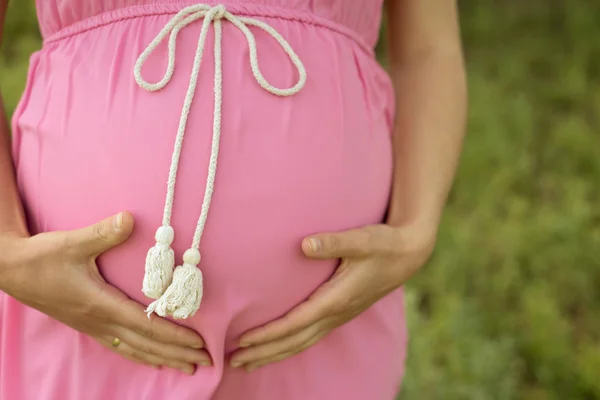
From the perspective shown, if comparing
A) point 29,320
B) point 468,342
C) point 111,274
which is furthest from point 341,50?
point 468,342

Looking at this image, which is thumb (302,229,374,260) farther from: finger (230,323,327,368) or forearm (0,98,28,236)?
forearm (0,98,28,236)

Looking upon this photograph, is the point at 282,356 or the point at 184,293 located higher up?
the point at 184,293

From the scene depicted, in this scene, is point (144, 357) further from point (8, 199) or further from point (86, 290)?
point (8, 199)

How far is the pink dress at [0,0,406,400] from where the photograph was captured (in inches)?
27.2

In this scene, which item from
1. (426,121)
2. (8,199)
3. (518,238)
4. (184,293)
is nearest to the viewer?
(184,293)

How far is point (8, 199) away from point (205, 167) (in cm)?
26

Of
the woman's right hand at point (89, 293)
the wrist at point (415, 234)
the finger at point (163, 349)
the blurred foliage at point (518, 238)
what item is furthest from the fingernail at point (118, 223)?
the blurred foliage at point (518, 238)

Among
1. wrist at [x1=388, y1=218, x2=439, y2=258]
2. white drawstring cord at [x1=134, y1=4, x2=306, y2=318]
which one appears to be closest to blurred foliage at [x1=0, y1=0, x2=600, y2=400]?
wrist at [x1=388, y1=218, x2=439, y2=258]

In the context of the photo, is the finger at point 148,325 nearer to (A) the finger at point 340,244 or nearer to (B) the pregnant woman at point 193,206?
(B) the pregnant woman at point 193,206

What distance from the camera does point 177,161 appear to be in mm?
673

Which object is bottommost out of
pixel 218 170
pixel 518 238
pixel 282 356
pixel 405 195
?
pixel 518 238

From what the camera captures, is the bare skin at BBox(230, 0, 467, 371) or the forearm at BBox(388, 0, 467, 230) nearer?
the bare skin at BBox(230, 0, 467, 371)

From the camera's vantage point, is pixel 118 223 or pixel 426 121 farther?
pixel 426 121

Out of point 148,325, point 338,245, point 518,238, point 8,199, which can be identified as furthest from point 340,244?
point 518,238
